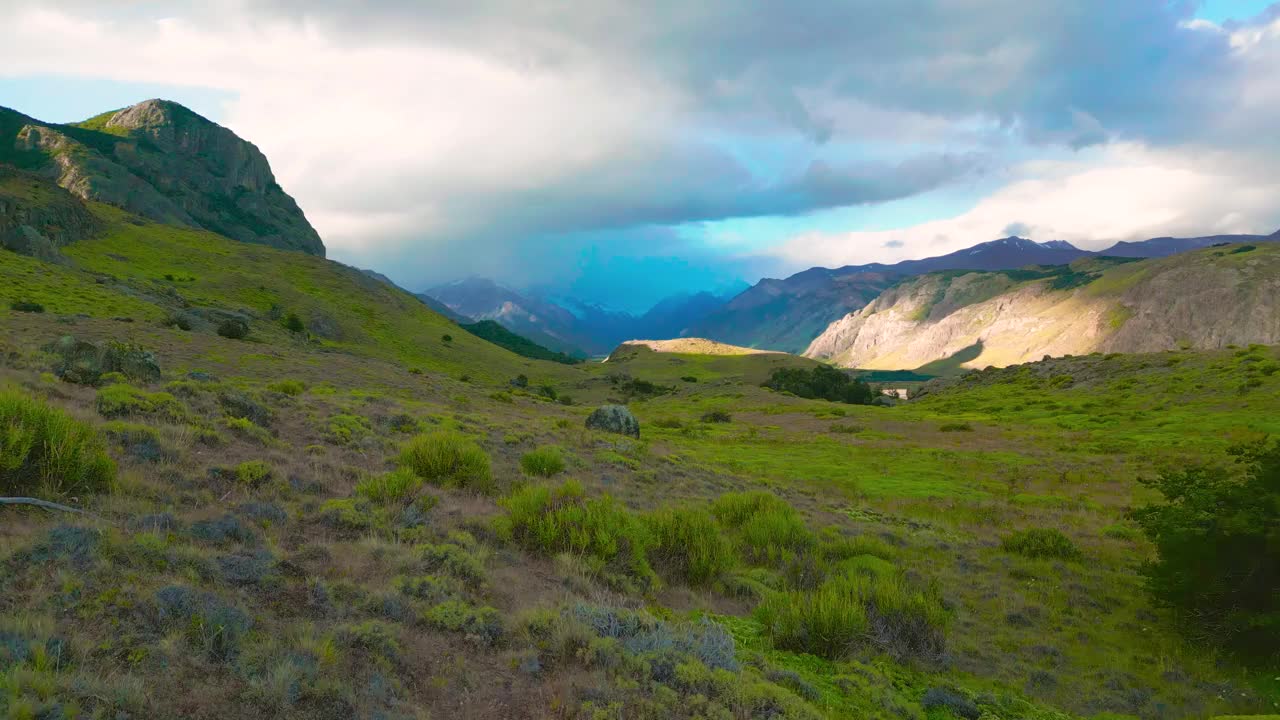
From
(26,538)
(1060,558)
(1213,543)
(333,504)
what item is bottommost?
(1060,558)

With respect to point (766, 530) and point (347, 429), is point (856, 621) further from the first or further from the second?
point (347, 429)

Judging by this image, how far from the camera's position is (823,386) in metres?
90.2

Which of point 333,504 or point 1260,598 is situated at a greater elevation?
point 333,504

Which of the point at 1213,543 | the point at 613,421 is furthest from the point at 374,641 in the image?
the point at 613,421

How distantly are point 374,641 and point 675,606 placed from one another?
3966 mm

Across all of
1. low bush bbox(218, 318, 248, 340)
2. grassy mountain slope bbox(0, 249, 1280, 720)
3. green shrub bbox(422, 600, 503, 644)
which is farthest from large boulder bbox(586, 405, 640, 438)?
low bush bbox(218, 318, 248, 340)

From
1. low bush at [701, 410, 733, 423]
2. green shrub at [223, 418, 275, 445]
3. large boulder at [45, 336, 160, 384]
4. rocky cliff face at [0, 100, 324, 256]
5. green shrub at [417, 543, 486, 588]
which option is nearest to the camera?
green shrub at [417, 543, 486, 588]

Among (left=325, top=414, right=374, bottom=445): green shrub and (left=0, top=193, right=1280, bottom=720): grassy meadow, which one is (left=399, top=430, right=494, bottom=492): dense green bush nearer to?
(left=0, top=193, right=1280, bottom=720): grassy meadow

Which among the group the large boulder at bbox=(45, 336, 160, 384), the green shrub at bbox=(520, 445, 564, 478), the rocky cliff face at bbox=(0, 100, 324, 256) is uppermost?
the rocky cliff face at bbox=(0, 100, 324, 256)

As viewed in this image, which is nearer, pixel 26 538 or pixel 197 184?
pixel 26 538

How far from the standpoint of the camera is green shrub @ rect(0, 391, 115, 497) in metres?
6.24

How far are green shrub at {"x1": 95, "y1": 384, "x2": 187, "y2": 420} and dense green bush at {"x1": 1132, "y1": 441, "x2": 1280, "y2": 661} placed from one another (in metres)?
16.8

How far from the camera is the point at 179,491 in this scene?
728 cm

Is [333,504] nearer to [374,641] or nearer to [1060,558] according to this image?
[374,641]
